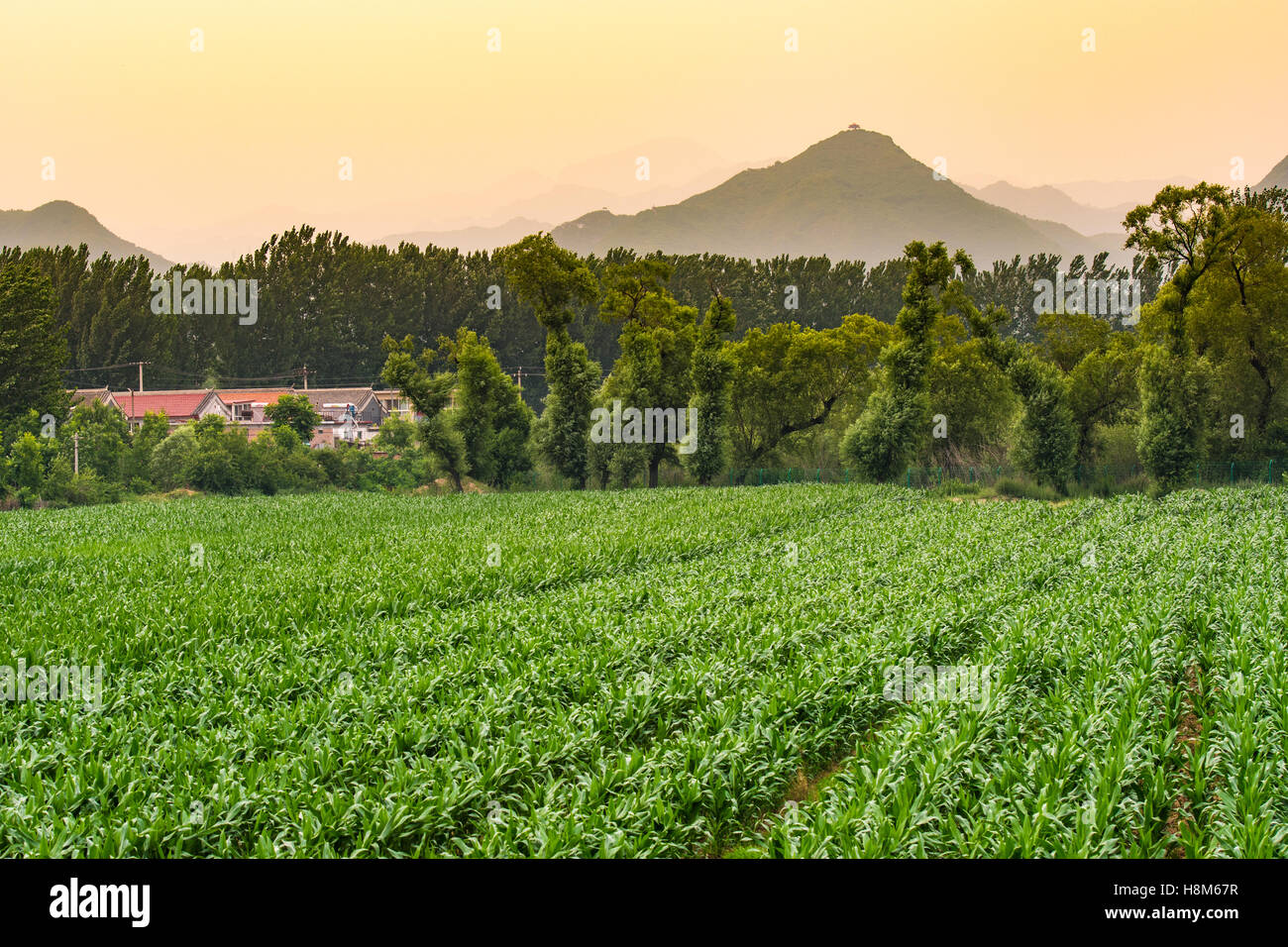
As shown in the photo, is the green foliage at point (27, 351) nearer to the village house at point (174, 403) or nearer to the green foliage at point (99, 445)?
the green foliage at point (99, 445)

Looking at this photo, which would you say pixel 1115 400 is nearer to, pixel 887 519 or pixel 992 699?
pixel 887 519


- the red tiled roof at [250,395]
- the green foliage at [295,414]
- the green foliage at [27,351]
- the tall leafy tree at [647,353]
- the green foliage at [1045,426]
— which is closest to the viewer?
the green foliage at [1045,426]

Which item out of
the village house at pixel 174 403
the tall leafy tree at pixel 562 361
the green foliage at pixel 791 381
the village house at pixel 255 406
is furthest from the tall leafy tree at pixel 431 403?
the village house at pixel 174 403

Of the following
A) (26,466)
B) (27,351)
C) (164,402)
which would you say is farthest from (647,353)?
(164,402)

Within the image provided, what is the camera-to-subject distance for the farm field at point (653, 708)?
598cm

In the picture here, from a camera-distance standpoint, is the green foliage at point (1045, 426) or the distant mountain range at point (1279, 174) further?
the distant mountain range at point (1279, 174)

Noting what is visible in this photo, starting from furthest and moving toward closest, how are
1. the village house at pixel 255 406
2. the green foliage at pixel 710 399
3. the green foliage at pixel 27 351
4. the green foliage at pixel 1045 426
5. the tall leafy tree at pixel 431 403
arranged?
the village house at pixel 255 406 < the tall leafy tree at pixel 431 403 < the green foliage at pixel 27 351 < the green foliage at pixel 710 399 < the green foliage at pixel 1045 426

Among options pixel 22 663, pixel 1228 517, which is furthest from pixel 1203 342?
pixel 22 663

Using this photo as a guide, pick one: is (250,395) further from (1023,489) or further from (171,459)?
(1023,489)

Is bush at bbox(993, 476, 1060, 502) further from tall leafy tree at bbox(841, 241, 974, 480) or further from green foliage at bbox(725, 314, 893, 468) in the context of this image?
green foliage at bbox(725, 314, 893, 468)

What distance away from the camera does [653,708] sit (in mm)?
8609

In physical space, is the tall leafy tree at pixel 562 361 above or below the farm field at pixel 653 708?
above

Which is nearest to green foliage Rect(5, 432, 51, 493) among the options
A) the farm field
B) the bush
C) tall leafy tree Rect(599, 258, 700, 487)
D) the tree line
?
the tree line

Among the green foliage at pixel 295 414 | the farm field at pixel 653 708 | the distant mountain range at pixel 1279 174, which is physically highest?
the distant mountain range at pixel 1279 174
